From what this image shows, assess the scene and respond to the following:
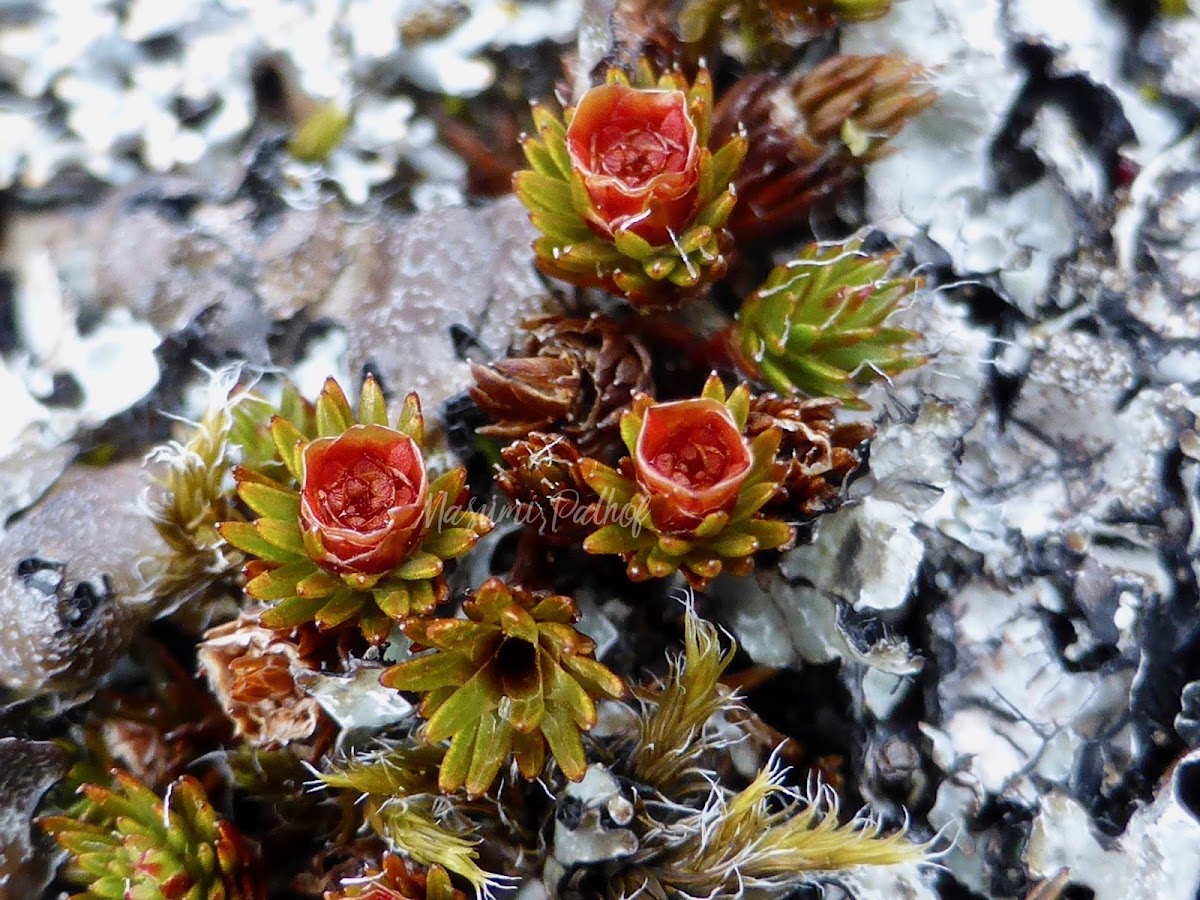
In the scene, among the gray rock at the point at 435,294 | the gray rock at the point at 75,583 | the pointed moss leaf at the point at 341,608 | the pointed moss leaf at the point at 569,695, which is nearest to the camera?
the pointed moss leaf at the point at 569,695

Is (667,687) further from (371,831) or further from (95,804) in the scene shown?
(95,804)

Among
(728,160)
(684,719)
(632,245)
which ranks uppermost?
(728,160)

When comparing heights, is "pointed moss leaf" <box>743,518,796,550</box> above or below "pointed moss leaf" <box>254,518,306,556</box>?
above

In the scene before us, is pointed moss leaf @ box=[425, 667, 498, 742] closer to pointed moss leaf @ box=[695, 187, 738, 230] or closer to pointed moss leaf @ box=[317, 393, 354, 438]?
pointed moss leaf @ box=[317, 393, 354, 438]

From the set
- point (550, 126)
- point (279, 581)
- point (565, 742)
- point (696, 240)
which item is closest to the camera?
point (565, 742)

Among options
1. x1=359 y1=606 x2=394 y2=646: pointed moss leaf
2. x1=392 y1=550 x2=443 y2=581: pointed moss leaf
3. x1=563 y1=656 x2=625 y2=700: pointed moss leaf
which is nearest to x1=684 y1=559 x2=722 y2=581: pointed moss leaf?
x1=563 y1=656 x2=625 y2=700: pointed moss leaf

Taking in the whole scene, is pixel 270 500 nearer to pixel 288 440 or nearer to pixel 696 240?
pixel 288 440

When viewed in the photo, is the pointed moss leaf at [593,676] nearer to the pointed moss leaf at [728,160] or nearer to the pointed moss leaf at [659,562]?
the pointed moss leaf at [659,562]

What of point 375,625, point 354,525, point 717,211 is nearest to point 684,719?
point 375,625

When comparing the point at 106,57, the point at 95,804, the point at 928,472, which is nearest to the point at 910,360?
the point at 928,472

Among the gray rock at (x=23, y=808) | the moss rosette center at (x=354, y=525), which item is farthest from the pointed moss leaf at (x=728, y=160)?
the gray rock at (x=23, y=808)

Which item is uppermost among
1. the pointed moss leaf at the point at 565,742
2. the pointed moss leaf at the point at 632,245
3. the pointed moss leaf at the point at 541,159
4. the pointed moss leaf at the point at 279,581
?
the pointed moss leaf at the point at 541,159
